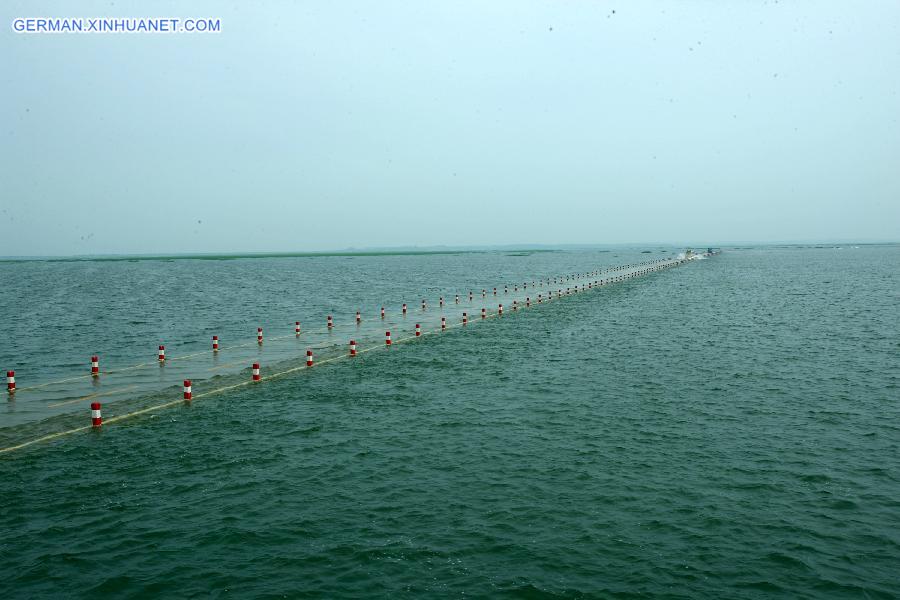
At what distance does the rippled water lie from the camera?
37.8 ft

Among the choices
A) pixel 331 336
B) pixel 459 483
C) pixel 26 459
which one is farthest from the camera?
pixel 331 336

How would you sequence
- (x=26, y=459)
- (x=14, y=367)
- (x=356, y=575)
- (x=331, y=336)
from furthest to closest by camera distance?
(x=331, y=336) < (x=14, y=367) < (x=26, y=459) < (x=356, y=575)

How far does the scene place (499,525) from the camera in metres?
13.4

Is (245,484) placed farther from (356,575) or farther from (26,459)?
(26,459)

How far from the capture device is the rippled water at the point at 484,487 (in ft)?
37.8

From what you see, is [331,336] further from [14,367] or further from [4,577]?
[4,577]

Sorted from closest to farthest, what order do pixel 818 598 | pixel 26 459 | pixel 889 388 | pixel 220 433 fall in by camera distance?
pixel 818 598
pixel 26 459
pixel 220 433
pixel 889 388

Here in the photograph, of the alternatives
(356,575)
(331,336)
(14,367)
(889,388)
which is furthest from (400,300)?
(356,575)

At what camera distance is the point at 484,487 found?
15.6 m

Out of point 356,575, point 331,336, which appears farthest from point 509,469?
point 331,336

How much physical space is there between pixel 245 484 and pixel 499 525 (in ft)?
21.2

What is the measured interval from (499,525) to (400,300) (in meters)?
63.8

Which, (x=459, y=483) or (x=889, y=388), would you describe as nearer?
(x=459, y=483)

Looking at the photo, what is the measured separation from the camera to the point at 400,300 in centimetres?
7669
